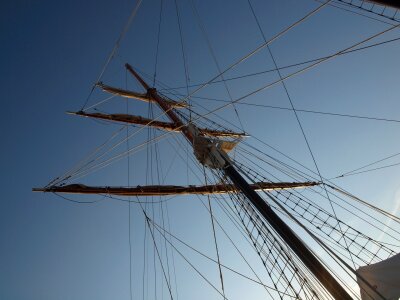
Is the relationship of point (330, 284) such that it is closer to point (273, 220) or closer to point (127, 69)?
point (273, 220)

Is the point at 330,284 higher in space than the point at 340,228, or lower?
lower

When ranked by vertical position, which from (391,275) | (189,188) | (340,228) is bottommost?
(391,275)

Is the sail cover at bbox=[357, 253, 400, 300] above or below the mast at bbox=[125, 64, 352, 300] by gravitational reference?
below

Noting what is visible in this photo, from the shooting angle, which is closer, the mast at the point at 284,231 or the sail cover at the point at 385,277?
the mast at the point at 284,231

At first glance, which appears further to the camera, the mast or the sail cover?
the sail cover

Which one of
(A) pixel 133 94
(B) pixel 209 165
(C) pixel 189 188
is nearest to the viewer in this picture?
(B) pixel 209 165

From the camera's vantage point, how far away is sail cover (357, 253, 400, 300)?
4.82 meters

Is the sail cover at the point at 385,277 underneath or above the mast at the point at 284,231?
underneath

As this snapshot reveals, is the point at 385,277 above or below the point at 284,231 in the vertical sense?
below

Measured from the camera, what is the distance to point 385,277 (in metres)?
5.04

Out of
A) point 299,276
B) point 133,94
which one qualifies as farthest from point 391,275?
point 133,94

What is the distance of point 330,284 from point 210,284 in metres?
3.30

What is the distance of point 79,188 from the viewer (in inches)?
374

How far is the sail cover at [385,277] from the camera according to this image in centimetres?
482
